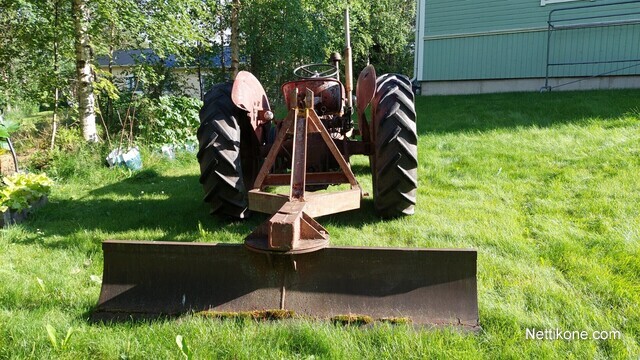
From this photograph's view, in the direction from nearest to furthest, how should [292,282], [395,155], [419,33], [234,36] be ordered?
[292,282] → [395,155] → [234,36] → [419,33]

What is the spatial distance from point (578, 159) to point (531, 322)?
3814mm

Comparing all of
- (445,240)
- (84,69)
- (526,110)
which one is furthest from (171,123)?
(526,110)

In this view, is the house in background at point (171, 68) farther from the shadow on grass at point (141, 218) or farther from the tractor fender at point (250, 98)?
the tractor fender at point (250, 98)

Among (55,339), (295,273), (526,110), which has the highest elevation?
(526,110)

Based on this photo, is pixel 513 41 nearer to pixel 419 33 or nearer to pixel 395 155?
pixel 419 33

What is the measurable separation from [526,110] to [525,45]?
3740 millimetres

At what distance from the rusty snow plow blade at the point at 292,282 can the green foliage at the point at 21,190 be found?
7.16 feet

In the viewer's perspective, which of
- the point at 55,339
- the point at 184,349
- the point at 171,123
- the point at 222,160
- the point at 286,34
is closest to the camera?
the point at 184,349

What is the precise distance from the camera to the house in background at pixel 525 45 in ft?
33.7

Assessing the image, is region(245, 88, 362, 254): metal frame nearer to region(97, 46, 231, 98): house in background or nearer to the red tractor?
the red tractor

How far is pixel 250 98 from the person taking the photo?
395cm

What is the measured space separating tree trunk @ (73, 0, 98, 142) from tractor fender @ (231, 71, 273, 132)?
3.98m

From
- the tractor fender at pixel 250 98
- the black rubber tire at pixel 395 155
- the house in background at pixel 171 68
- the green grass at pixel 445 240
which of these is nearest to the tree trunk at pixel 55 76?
the green grass at pixel 445 240

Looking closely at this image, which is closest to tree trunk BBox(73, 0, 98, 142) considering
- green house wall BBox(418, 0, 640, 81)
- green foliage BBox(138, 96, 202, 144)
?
green foliage BBox(138, 96, 202, 144)
